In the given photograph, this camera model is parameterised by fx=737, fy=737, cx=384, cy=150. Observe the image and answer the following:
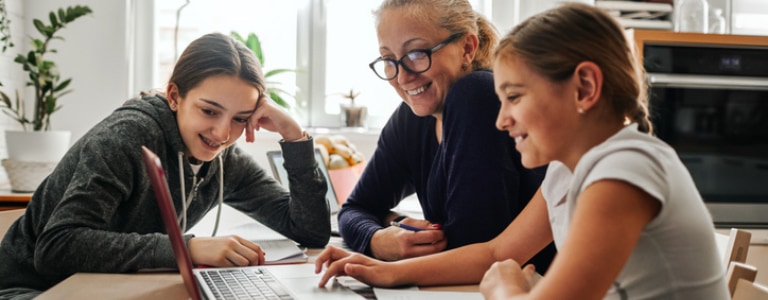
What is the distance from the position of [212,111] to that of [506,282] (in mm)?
A: 756

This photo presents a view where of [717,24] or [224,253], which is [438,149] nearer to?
[224,253]

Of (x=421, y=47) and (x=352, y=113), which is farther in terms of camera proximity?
(x=352, y=113)

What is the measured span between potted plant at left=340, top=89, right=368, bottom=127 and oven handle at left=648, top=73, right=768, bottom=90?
123cm

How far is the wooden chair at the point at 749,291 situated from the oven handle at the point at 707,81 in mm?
1862

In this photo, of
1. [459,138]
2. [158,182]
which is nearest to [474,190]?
[459,138]

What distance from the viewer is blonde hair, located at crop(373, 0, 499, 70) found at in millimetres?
1449

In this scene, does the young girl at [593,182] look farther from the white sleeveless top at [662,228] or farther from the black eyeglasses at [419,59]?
the black eyeglasses at [419,59]

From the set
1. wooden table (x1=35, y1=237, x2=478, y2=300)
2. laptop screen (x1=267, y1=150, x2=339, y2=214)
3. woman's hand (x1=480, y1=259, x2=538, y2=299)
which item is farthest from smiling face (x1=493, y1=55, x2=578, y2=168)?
laptop screen (x1=267, y1=150, x2=339, y2=214)

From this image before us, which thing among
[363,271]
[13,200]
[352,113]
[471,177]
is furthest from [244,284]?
[352,113]

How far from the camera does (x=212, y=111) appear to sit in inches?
56.8

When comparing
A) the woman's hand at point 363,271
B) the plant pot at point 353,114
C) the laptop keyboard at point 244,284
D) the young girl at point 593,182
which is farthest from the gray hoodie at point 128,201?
the plant pot at point 353,114

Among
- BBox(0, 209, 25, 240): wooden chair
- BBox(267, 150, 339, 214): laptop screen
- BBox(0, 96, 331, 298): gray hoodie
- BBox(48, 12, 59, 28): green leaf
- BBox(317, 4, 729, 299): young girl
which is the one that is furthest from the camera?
BBox(48, 12, 59, 28): green leaf

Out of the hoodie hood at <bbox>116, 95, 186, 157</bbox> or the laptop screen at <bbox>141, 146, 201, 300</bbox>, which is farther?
the hoodie hood at <bbox>116, 95, 186, 157</bbox>

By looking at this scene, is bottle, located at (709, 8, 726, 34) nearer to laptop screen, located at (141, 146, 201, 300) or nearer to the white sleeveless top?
the white sleeveless top
